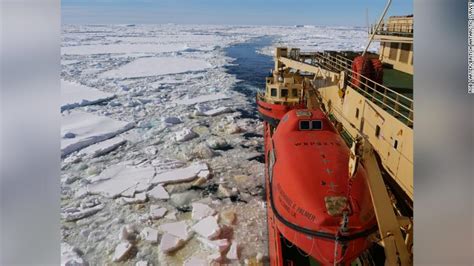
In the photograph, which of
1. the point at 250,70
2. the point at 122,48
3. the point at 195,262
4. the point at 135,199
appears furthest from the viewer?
the point at 122,48

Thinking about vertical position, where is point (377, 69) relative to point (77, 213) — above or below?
above

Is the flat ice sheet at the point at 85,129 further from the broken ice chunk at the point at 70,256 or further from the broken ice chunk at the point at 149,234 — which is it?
the broken ice chunk at the point at 149,234

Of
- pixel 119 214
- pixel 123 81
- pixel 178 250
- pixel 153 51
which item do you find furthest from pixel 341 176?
pixel 153 51

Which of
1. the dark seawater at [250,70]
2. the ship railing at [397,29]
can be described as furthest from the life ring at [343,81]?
the dark seawater at [250,70]

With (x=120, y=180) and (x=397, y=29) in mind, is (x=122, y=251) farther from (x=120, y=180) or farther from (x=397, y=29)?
(x=397, y=29)

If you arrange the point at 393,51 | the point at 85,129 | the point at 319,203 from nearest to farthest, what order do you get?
1. the point at 319,203
2. the point at 85,129
3. the point at 393,51

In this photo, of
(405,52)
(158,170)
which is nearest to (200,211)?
(158,170)
